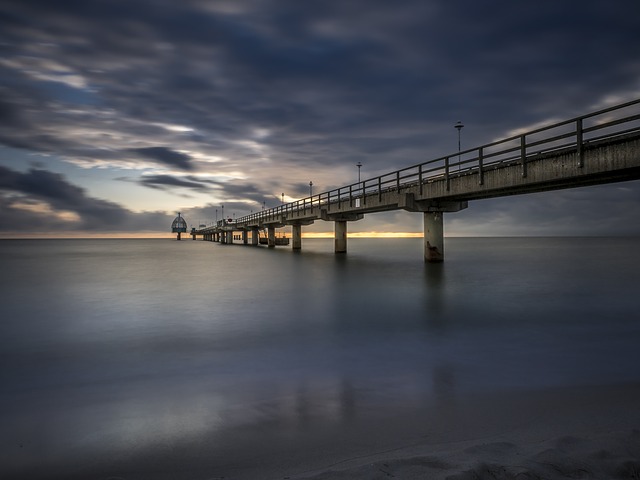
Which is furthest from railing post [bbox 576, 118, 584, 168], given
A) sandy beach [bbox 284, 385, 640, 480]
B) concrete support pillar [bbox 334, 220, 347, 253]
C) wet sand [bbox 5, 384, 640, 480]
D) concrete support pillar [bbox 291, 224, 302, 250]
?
concrete support pillar [bbox 291, 224, 302, 250]

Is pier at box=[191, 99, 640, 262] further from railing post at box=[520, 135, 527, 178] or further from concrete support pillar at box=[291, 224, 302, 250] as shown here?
concrete support pillar at box=[291, 224, 302, 250]

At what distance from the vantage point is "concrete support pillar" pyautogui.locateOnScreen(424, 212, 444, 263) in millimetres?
28828

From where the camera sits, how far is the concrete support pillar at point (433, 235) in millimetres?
28828

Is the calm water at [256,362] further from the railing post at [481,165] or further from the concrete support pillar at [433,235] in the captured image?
the concrete support pillar at [433,235]

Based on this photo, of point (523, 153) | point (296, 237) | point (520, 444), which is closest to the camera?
point (520, 444)

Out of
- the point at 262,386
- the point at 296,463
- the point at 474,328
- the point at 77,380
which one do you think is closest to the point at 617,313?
the point at 474,328

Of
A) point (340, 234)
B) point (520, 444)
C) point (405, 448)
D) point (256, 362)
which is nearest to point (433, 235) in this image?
point (340, 234)

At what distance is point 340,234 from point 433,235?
62.2ft

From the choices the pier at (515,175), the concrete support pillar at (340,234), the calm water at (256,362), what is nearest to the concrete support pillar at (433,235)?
the pier at (515,175)

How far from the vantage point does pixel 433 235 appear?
3019cm

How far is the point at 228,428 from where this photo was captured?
458cm

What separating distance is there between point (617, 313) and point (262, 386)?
1218 cm

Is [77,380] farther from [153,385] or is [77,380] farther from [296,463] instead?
[296,463]

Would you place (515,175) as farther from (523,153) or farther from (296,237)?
(296,237)
